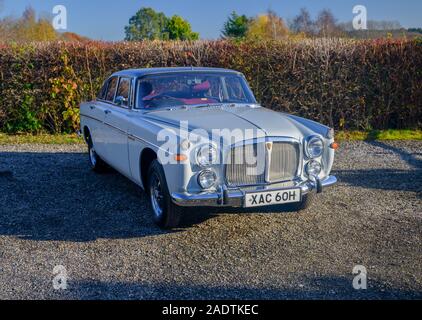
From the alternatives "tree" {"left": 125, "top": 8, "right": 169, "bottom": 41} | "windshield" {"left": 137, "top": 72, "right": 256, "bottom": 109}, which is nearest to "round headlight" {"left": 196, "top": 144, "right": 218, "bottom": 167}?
"windshield" {"left": 137, "top": 72, "right": 256, "bottom": 109}

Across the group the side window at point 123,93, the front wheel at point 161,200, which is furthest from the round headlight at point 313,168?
the side window at point 123,93

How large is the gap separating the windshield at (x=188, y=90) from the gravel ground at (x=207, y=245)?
1.32 metres

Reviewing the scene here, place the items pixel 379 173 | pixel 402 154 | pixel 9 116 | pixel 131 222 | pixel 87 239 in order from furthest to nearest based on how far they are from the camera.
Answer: pixel 9 116, pixel 402 154, pixel 379 173, pixel 131 222, pixel 87 239

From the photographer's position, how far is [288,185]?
17.0 feet

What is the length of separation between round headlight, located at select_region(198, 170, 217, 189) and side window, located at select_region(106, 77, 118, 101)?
275 centimetres

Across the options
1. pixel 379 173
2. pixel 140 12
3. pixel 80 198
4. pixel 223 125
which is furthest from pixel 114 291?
pixel 140 12

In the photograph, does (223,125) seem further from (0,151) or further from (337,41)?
(337,41)

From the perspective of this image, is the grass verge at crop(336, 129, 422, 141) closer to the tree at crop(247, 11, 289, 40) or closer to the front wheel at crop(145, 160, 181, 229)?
the front wheel at crop(145, 160, 181, 229)

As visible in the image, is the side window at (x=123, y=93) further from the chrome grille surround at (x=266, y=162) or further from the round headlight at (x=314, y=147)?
the round headlight at (x=314, y=147)

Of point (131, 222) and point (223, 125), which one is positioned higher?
point (223, 125)

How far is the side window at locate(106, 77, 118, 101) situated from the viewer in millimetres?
7094

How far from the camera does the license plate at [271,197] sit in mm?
4836
